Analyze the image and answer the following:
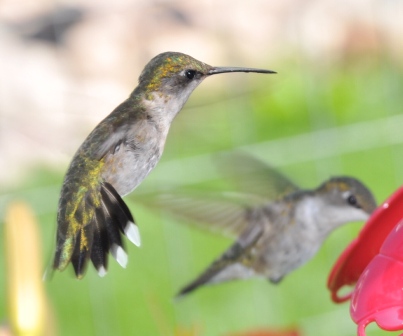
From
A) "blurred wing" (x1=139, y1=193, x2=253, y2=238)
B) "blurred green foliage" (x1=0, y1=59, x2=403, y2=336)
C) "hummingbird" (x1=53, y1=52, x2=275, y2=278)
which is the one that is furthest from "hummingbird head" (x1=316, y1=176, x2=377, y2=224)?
"blurred green foliage" (x1=0, y1=59, x2=403, y2=336)

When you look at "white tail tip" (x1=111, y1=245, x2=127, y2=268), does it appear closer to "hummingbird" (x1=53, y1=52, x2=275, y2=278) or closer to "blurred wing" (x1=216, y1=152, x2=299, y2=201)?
"hummingbird" (x1=53, y1=52, x2=275, y2=278)

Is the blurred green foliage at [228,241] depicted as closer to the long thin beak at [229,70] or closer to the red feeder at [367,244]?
the red feeder at [367,244]

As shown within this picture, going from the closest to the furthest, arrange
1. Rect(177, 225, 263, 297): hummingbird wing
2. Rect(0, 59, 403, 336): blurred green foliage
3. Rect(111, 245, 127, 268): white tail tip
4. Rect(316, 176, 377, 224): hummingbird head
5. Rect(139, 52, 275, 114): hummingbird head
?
1. Rect(111, 245, 127, 268): white tail tip
2. Rect(139, 52, 275, 114): hummingbird head
3. Rect(316, 176, 377, 224): hummingbird head
4. Rect(177, 225, 263, 297): hummingbird wing
5. Rect(0, 59, 403, 336): blurred green foliage

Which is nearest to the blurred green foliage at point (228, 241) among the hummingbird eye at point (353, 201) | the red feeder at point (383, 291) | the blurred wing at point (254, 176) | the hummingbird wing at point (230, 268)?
the hummingbird wing at point (230, 268)

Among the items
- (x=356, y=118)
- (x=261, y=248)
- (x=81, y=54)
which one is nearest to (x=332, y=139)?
(x=356, y=118)

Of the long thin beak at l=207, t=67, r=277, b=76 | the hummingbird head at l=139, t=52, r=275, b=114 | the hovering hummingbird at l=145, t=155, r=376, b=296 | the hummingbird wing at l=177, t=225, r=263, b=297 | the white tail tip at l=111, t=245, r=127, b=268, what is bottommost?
the hummingbird wing at l=177, t=225, r=263, b=297

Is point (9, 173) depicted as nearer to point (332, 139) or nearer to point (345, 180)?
point (332, 139)
